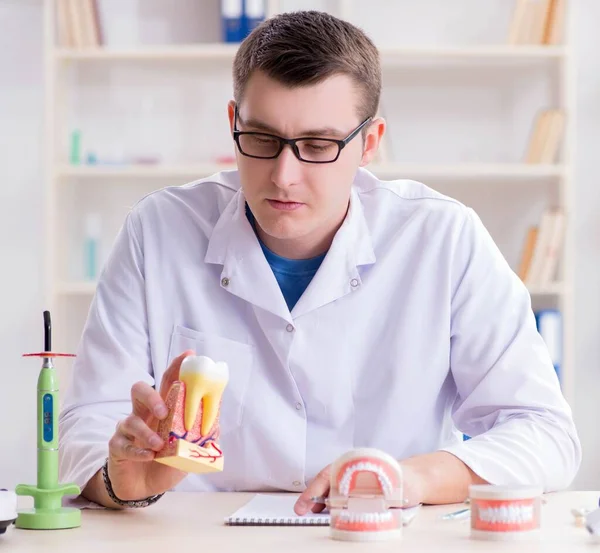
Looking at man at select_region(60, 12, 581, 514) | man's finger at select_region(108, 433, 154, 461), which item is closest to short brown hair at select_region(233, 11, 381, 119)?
man at select_region(60, 12, 581, 514)

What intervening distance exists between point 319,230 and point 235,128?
241 millimetres

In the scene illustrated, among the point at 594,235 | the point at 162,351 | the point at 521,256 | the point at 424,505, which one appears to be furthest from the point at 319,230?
the point at 594,235

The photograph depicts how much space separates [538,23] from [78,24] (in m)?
1.66

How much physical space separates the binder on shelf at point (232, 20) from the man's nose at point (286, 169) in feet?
7.24

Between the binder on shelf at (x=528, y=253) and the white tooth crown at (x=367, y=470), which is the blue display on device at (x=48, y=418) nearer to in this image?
the white tooth crown at (x=367, y=470)

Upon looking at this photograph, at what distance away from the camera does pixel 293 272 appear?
1809mm

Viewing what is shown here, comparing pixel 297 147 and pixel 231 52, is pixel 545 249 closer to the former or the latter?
pixel 231 52

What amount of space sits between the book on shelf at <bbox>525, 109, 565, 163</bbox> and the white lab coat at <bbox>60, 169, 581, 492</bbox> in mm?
1909

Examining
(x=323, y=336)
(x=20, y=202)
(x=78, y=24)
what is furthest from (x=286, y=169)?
(x=20, y=202)

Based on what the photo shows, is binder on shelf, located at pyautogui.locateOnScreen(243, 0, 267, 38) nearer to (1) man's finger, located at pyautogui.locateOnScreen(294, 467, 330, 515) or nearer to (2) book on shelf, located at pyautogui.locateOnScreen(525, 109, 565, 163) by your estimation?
(2) book on shelf, located at pyautogui.locateOnScreen(525, 109, 565, 163)

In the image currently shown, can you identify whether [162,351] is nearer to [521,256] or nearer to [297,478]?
[297,478]

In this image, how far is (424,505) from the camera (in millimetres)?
1435

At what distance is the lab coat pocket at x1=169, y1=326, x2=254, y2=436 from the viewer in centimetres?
174

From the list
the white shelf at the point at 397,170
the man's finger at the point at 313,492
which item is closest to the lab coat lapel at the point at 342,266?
the man's finger at the point at 313,492
